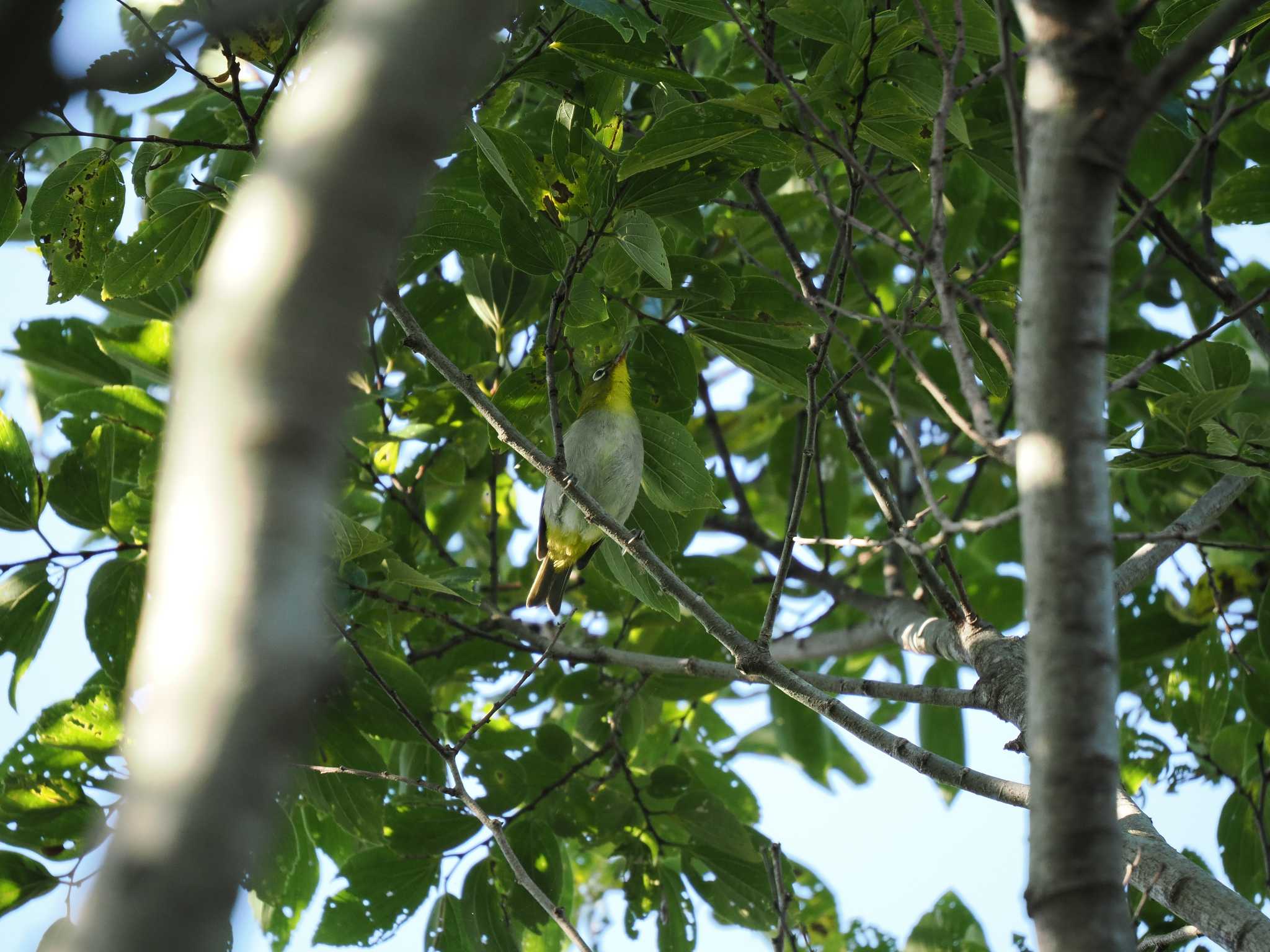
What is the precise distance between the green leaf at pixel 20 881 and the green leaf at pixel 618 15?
3.14 metres

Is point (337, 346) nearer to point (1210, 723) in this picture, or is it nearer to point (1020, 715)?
point (1020, 715)

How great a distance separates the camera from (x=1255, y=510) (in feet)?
14.8

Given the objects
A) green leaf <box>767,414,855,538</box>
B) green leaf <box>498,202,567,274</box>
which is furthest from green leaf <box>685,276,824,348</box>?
green leaf <box>767,414,855,538</box>

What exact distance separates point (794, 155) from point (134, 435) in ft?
9.34

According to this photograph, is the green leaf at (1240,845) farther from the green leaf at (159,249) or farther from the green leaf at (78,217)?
the green leaf at (78,217)

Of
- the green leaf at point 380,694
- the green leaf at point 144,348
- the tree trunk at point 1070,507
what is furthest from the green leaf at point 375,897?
the tree trunk at point 1070,507

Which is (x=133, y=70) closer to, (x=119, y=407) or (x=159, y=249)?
(x=159, y=249)

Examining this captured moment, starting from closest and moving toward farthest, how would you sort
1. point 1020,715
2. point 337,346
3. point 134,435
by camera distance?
point 337,346 → point 1020,715 → point 134,435

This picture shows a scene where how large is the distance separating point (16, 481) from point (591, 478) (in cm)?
208

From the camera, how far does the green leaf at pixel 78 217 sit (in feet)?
9.35

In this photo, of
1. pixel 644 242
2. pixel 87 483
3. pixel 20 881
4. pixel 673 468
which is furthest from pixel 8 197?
pixel 20 881

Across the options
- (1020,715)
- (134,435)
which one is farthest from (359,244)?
(134,435)

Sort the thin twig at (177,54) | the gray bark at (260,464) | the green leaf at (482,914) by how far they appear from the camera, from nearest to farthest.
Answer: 1. the gray bark at (260,464)
2. the thin twig at (177,54)
3. the green leaf at (482,914)

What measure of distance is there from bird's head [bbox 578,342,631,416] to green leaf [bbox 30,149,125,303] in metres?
1.88
